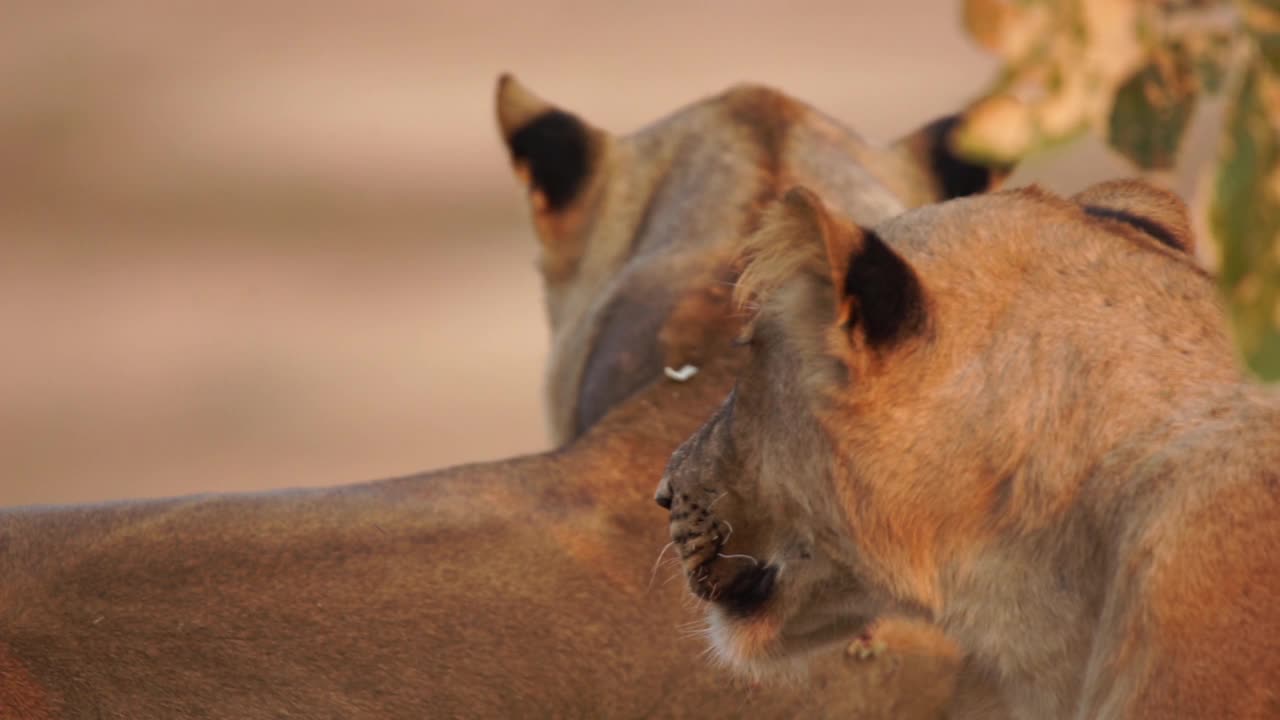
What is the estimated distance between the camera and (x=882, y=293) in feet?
7.84

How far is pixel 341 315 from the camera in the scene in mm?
9930

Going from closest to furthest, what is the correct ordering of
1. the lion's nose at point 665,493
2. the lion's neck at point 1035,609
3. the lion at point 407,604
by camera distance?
the lion's neck at point 1035,609 → the lion's nose at point 665,493 → the lion at point 407,604

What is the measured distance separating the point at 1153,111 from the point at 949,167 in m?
3.35

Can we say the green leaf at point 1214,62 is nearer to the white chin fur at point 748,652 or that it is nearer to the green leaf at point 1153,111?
the green leaf at point 1153,111

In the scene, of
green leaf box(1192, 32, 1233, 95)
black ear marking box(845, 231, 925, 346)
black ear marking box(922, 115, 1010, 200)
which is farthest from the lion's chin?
black ear marking box(922, 115, 1010, 200)

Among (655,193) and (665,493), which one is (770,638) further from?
(655,193)

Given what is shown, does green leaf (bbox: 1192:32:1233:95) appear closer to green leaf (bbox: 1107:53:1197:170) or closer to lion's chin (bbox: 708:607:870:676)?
green leaf (bbox: 1107:53:1197:170)

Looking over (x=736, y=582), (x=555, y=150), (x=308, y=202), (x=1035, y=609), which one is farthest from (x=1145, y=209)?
(x=308, y=202)

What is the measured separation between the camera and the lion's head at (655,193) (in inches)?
181

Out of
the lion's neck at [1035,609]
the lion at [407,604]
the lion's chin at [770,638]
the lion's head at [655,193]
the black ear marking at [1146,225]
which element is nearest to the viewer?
the lion's neck at [1035,609]

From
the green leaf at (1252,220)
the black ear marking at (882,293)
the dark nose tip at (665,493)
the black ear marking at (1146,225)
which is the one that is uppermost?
the green leaf at (1252,220)

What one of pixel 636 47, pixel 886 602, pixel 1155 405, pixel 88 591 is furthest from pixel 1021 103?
pixel 636 47

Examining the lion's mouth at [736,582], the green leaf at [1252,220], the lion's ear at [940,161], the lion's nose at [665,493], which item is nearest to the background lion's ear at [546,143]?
the lion's ear at [940,161]

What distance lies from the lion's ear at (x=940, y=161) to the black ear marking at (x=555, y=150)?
30.8 inches
